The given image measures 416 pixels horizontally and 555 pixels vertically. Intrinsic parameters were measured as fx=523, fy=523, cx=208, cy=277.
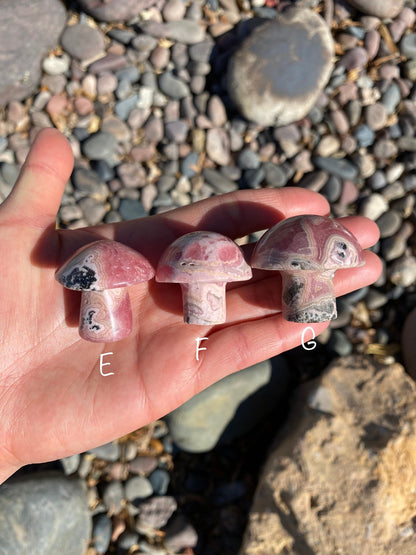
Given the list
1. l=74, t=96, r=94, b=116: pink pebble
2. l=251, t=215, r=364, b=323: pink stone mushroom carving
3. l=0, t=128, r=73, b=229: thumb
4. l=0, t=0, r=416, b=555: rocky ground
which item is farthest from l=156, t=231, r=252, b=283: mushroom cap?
l=74, t=96, r=94, b=116: pink pebble

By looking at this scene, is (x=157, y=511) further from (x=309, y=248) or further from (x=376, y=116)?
(x=376, y=116)

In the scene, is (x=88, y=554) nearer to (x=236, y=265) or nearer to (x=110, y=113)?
(x=236, y=265)

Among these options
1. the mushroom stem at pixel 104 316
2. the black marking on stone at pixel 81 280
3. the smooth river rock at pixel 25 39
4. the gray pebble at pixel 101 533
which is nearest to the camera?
the black marking on stone at pixel 81 280

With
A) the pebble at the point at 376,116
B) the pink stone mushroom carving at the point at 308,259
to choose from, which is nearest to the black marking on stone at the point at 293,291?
the pink stone mushroom carving at the point at 308,259

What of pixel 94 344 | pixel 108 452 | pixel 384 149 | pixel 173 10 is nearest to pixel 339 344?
pixel 384 149

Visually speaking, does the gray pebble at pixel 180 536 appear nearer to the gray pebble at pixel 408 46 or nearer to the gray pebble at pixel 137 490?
the gray pebble at pixel 137 490

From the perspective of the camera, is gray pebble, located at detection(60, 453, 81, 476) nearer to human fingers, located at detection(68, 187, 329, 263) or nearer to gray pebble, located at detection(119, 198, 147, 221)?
human fingers, located at detection(68, 187, 329, 263)
